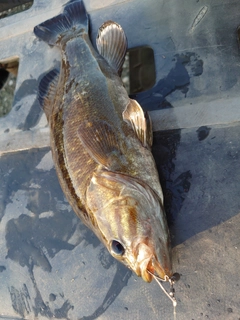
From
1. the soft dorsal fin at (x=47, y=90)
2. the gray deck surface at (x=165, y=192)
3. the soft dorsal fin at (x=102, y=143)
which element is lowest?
the gray deck surface at (x=165, y=192)

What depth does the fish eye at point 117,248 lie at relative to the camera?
2041 mm

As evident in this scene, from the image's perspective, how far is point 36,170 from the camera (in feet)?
10.8

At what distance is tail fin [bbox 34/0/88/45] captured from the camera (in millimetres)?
3168

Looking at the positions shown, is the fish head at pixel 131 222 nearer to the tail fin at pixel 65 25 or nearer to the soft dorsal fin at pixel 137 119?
the soft dorsal fin at pixel 137 119

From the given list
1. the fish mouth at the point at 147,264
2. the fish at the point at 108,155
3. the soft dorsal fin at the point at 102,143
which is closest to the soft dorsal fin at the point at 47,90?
the fish at the point at 108,155

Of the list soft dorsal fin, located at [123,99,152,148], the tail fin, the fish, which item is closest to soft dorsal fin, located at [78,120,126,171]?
the fish

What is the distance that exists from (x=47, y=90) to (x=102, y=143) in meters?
0.99

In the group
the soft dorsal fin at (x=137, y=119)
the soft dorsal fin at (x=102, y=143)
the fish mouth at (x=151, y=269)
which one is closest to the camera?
the fish mouth at (x=151, y=269)

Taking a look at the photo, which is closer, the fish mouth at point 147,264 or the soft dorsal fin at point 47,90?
the fish mouth at point 147,264

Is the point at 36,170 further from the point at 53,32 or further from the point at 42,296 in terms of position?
the point at 53,32

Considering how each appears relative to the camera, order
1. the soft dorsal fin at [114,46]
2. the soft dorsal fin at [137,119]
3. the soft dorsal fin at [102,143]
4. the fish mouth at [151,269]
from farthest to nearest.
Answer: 1. the soft dorsal fin at [114,46]
2. the soft dorsal fin at [137,119]
3. the soft dorsal fin at [102,143]
4. the fish mouth at [151,269]

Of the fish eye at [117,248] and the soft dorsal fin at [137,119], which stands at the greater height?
the soft dorsal fin at [137,119]

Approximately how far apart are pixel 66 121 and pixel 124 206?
0.83 meters

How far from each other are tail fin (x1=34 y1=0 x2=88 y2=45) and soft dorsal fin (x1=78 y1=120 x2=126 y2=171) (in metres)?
1.26
